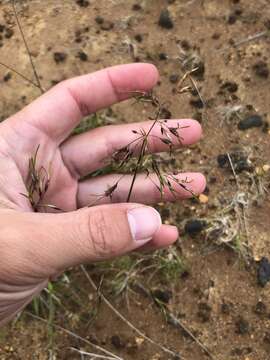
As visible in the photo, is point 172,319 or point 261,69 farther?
point 261,69

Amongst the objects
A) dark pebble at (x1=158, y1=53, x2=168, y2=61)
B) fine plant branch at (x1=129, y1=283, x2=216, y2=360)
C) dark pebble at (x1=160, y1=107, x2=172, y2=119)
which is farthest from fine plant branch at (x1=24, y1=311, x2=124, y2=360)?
dark pebble at (x1=158, y1=53, x2=168, y2=61)

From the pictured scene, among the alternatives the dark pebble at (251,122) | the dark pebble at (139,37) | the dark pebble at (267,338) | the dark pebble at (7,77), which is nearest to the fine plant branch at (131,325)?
the dark pebble at (267,338)

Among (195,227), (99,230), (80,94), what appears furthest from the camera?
(195,227)

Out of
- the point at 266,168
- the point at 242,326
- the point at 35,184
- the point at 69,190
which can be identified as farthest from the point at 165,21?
the point at 242,326

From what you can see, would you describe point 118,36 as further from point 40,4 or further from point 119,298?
point 119,298

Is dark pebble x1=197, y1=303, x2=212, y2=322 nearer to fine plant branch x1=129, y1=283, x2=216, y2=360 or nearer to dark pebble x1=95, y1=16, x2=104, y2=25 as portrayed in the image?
fine plant branch x1=129, y1=283, x2=216, y2=360

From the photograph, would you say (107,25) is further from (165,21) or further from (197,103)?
(197,103)
